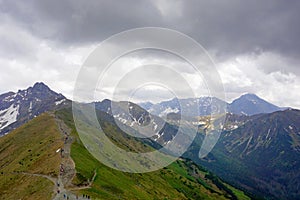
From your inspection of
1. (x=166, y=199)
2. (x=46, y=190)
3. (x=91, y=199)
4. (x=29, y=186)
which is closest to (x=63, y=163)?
(x=29, y=186)

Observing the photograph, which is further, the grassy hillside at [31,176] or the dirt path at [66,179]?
the grassy hillside at [31,176]

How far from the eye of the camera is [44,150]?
196 meters

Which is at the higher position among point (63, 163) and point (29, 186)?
point (63, 163)

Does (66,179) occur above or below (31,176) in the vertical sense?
above

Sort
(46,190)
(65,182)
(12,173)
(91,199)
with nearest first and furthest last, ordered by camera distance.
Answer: (91,199)
(46,190)
(65,182)
(12,173)

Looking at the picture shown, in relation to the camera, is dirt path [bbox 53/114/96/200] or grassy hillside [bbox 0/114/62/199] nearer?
dirt path [bbox 53/114/96/200]

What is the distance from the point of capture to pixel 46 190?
119m

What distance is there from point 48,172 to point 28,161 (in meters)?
46.8

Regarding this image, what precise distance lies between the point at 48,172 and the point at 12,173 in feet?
132

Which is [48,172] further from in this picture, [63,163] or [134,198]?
[134,198]

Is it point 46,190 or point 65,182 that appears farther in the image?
point 65,182

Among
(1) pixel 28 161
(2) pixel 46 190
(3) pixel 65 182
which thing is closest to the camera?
(2) pixel 46 190

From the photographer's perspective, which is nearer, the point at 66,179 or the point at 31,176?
the point at 66,179

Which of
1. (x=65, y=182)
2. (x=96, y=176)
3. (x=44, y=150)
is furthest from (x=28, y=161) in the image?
(x=65, y=182)
